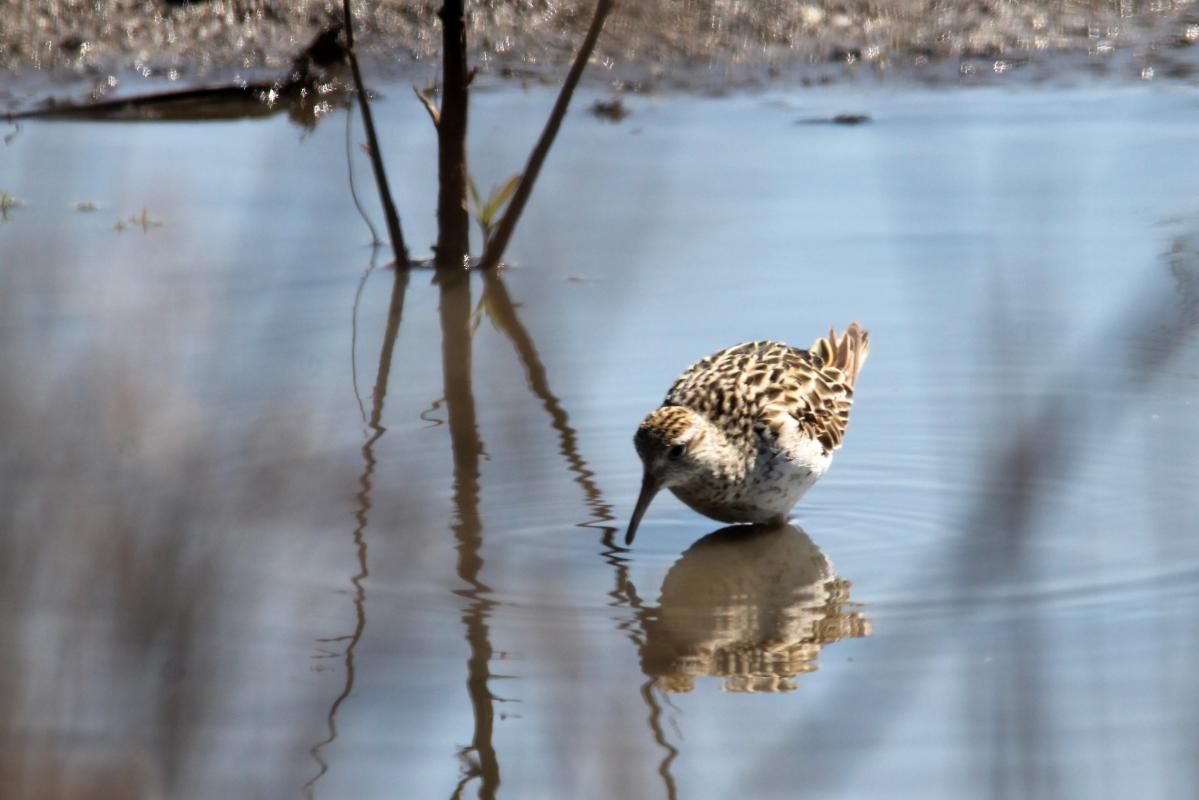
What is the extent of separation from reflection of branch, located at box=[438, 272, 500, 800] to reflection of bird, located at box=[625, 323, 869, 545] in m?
0.56

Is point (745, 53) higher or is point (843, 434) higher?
point (745, 53)

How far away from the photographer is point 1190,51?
1259 cm

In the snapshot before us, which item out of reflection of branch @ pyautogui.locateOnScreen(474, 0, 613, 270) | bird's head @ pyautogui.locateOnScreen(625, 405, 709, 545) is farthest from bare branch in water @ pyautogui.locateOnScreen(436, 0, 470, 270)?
bird's head @ pyautogui.locateOnScreen(625, 405, 709, 545)

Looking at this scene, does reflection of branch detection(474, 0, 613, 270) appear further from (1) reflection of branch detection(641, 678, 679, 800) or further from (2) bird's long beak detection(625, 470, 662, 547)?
(1) reflection of branch detection(641, 678, 679, 800)

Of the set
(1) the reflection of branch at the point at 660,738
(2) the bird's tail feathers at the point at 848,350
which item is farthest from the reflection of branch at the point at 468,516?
(2) the bird's tail feathers at the point at 848,350

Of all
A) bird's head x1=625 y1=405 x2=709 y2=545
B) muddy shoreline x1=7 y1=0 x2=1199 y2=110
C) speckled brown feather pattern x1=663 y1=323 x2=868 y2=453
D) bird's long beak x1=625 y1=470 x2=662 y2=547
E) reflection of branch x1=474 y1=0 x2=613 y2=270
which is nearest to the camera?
bird's long beak x1=625 y1=470 x2=662 y2=547

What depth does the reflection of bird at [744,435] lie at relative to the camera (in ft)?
18.5

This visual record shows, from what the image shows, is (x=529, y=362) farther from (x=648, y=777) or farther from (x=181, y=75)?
(x=181, y=75)

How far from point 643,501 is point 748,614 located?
0.66 m

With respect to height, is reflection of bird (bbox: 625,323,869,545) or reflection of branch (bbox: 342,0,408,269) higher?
reflection of branch (bbox: 342,0,408,269)

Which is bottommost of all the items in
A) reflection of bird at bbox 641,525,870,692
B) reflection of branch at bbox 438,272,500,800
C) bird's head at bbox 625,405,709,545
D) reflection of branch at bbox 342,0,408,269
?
reflection of bird at bbox 641,525,870,692

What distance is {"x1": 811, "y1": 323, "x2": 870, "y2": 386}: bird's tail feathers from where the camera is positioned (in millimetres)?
6715

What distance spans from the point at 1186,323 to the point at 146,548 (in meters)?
1.26

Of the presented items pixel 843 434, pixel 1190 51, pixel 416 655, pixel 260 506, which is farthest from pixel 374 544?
pixel 1190 51
